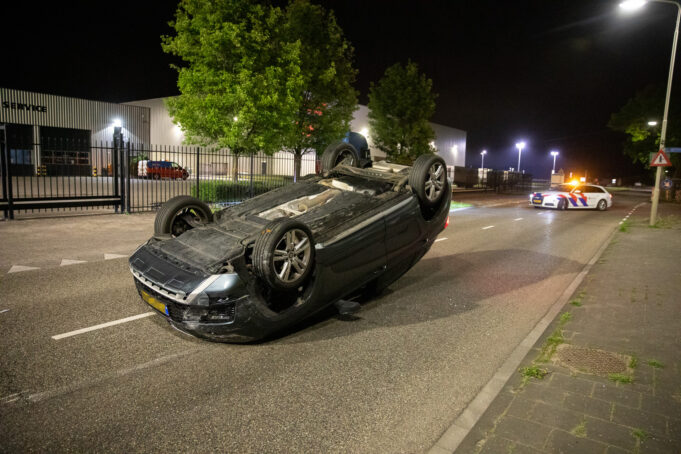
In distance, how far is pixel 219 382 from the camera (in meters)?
3.74

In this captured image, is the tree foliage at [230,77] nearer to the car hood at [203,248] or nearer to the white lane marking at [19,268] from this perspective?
the white lane marking at [19,268]

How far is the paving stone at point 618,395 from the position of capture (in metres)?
3.53

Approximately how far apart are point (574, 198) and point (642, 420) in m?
21.6

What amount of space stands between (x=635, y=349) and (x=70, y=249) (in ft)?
32.2

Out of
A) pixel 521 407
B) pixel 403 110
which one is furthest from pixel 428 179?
pixel 403 110

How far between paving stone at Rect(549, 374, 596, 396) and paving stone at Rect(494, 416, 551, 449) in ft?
2.45

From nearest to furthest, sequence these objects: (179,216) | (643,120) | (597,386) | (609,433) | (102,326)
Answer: (609,433)
(597,386)
(102,326)
(179,216)
(643,120)

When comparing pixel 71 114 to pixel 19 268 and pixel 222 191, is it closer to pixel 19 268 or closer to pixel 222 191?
pixel 222 191

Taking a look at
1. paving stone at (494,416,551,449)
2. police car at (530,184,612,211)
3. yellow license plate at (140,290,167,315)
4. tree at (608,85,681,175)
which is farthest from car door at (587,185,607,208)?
tree at (608,85,681,175)

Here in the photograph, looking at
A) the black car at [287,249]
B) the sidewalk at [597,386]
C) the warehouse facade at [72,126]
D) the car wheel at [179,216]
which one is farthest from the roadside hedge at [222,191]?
the sidewalk at [597,386]

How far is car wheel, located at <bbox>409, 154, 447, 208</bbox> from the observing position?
5961mm

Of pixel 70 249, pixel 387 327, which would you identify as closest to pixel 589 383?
pixel 387 327

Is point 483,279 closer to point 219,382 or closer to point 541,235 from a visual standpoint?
point 219,382

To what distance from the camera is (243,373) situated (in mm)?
3924
